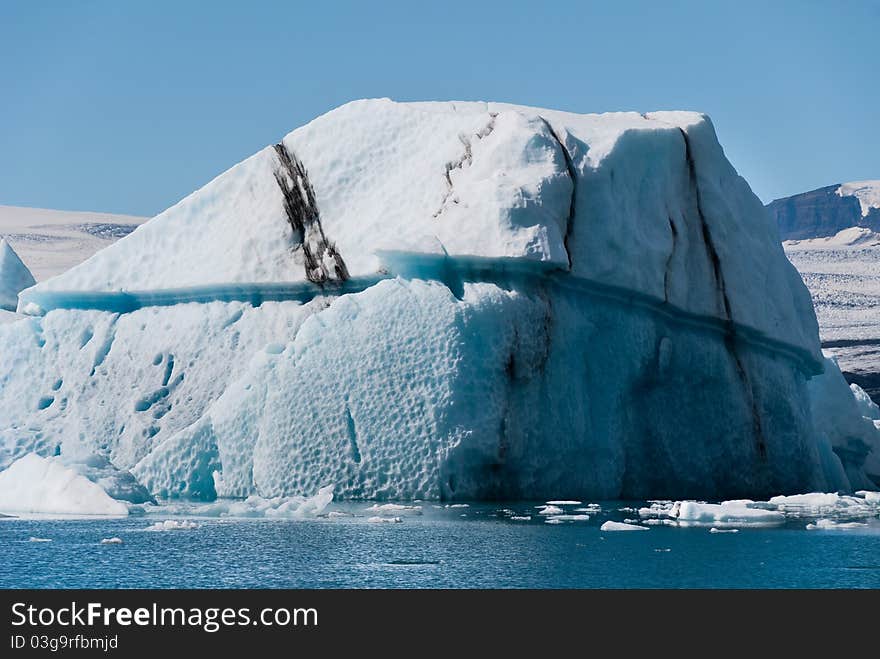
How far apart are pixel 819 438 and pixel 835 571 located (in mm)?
10706

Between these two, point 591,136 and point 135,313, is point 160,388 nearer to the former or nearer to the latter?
point 135,313

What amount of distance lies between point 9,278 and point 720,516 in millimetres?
13745

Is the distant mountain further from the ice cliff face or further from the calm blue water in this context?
the calm blue water

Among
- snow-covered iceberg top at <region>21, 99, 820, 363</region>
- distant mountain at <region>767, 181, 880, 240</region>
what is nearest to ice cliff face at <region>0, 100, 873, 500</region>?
snow-covered iceberg top at <region>21, 99, 820, 363</region>

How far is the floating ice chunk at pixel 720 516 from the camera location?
14.0 m

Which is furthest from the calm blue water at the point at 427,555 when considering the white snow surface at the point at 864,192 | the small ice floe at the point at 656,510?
the white snow surface at the point at 864,192

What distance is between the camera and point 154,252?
741 inches

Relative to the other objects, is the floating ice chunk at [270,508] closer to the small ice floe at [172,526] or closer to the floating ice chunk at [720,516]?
the small ice floe at [172,526]

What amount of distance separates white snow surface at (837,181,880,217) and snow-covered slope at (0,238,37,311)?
65.8 meters

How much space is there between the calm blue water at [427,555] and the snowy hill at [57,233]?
1564 inches

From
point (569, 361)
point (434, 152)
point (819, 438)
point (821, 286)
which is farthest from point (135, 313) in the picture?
point (821, 286)

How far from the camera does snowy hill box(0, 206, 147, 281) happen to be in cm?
5450

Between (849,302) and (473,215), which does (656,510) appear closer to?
(473,215)

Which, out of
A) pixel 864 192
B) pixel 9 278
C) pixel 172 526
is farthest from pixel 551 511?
pixel 864 192
